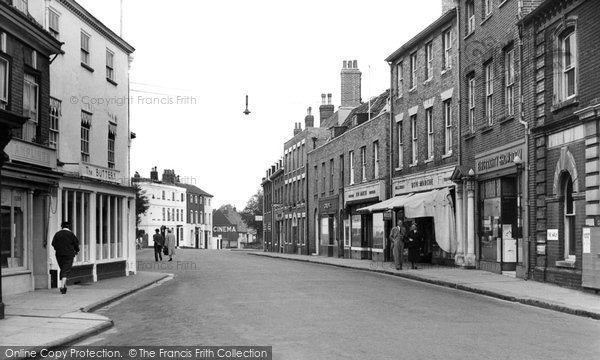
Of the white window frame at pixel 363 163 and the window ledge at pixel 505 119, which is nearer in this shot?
the window ledge at pixel 505 119

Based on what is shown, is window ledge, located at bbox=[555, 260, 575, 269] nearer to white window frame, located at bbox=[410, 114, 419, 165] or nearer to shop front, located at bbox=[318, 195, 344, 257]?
white window frame, located at bbox=[410, 114, 419, 165]

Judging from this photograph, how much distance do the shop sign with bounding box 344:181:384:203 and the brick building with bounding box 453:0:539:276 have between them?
967cm

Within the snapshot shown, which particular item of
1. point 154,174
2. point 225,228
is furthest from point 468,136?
point 225,228

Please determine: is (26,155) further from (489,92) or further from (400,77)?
(400,77)

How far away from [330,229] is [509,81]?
24.7m

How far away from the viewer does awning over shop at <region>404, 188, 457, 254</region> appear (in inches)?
1036

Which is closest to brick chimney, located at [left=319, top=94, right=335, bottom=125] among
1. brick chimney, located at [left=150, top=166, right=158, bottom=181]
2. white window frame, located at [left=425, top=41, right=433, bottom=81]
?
white window frame, located at [left=425, top=41, right=433, bottom=81]

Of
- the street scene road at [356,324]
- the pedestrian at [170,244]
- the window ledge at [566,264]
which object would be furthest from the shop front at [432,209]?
the pedestrian at [170,244]

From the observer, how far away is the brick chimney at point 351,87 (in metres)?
49.5

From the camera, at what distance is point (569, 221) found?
60.7ft

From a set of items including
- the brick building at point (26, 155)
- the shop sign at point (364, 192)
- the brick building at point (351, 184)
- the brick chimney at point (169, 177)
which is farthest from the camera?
the brick chimney at point (169, 177)

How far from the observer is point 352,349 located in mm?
9086

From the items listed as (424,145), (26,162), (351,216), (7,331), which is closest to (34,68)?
(26,162)

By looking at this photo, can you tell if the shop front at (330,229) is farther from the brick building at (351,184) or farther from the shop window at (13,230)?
the shop window at (13,230)
